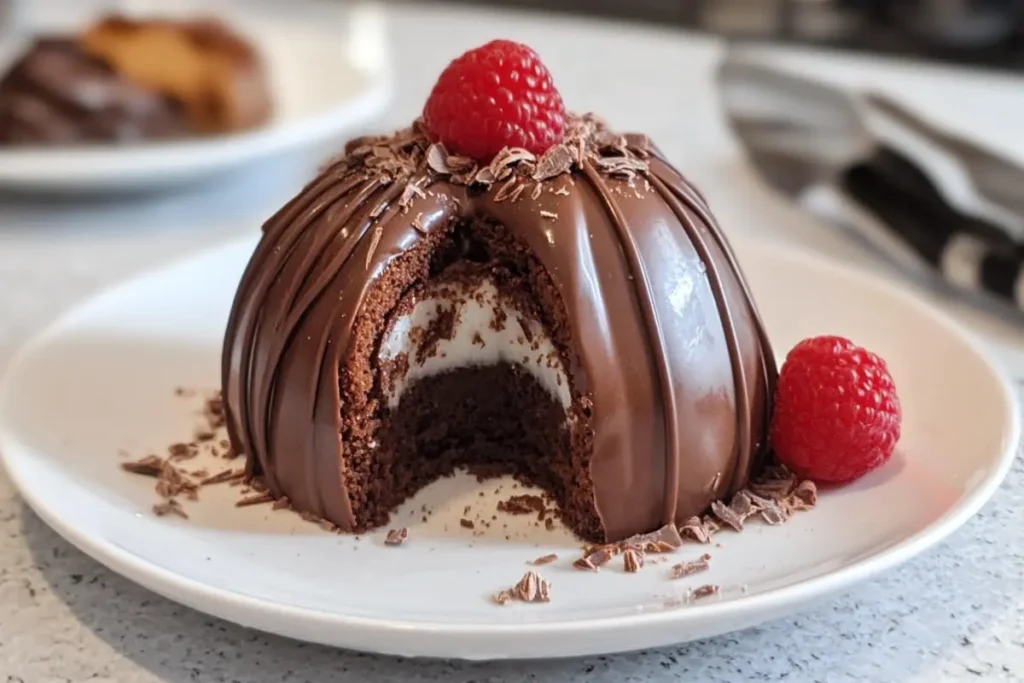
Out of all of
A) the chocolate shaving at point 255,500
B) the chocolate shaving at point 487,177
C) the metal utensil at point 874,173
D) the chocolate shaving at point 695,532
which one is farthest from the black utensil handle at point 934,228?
the chocolate shaving at point 255,500

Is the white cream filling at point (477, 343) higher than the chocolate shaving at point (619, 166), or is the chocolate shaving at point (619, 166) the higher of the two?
the chocolate shaving at point (619, 166)

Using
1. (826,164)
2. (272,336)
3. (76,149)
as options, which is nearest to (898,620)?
(272,336)

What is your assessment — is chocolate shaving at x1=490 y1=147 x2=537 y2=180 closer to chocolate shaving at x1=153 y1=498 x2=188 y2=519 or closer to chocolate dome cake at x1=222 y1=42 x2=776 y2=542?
chocolate dome cake at x1=222 y1=42 x2=776 y2=542

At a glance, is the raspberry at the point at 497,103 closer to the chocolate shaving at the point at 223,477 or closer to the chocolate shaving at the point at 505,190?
the chocolate shaving at the point at 505,190

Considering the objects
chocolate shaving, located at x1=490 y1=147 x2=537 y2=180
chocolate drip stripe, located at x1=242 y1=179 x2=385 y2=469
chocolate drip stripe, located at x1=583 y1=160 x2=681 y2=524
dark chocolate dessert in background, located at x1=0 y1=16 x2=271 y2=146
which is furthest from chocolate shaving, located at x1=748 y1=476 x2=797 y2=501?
dark chocolate dessert in background, located at x1=0 y1=16 x2=271 y2=146

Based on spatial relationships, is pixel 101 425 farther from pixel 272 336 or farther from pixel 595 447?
pixel 595 447
